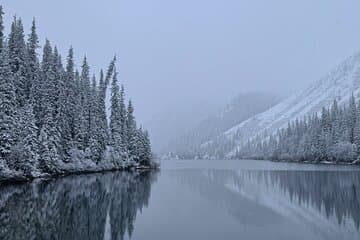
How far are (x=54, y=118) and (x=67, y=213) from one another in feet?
132

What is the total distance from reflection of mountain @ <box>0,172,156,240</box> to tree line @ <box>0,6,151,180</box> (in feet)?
43.0

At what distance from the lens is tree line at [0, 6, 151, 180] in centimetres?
4669

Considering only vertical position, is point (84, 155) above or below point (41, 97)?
below

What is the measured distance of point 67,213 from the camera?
2433 cm

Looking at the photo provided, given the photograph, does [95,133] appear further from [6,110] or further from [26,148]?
[6,110]

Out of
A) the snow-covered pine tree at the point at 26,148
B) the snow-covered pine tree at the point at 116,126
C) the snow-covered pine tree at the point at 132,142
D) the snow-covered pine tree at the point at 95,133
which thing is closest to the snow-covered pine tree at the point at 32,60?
the snow-covered pine tree at the point at 26,148

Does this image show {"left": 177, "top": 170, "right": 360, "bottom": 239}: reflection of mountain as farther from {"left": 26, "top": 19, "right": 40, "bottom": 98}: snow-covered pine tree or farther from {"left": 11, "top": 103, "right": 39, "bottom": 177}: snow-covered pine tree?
{"left": 26, "top": 19, "right": 40, "bottom": 98}: snow-covered pine tree

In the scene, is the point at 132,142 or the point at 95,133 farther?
the point at 132,142

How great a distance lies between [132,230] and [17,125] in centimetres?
3232

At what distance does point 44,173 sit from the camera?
53.5m

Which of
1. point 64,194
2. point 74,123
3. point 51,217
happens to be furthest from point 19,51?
point 51,217

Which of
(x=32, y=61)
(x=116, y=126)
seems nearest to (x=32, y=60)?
(x=32, y=61)

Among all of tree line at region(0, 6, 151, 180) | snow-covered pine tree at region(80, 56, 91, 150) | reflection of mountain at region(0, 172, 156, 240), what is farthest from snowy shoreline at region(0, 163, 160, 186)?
reflection of mountain at region(0, 172, 156, 240)

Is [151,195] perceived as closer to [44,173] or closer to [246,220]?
[246,220]
